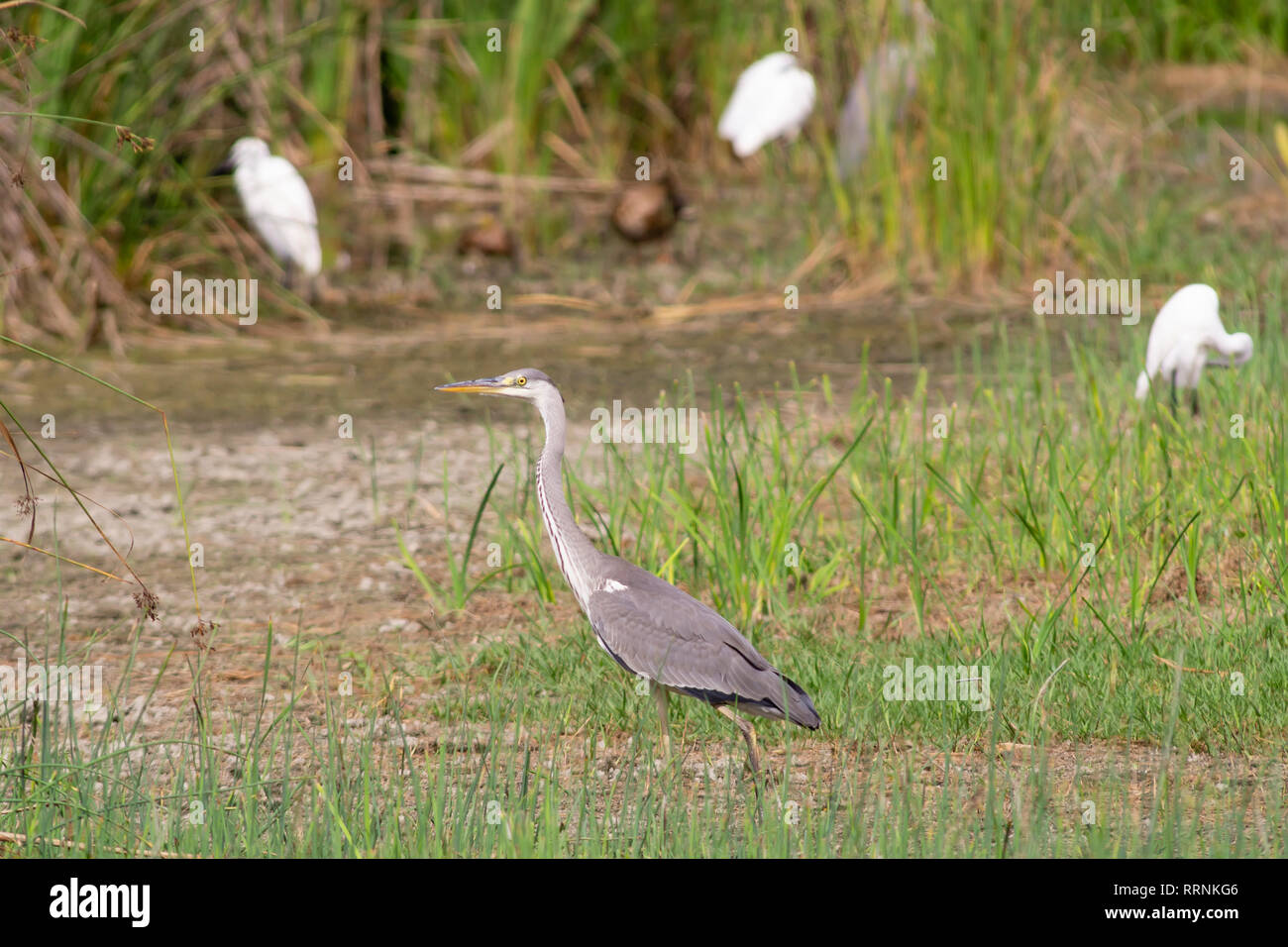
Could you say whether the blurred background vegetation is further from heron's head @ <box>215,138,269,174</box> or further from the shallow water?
the shallow water

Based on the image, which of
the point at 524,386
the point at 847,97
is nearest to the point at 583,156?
the point at 847,97

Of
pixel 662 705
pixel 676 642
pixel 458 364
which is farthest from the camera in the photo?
pixel 458 364

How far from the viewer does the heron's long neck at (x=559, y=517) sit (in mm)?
4270

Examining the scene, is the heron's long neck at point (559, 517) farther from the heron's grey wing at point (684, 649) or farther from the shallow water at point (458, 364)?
the shallow water at point (458, 364)

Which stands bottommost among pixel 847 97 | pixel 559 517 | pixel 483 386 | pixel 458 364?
pixel 559 517

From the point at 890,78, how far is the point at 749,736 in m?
5.11

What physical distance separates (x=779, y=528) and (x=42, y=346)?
182 inches

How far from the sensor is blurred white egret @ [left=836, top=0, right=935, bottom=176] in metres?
8.32

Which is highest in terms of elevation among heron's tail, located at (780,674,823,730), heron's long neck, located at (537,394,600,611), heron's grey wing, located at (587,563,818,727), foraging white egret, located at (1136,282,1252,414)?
foraging white egret, located at (1136,282,1252,414)

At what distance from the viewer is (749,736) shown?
13.0 feet

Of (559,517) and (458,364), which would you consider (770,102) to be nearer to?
(458,364)

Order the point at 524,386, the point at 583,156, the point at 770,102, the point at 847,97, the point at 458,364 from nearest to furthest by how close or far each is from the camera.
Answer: the point at 524,386 < the point at 458,364 < the point at 847,97 < the point at 770,102 < the point at 583,156

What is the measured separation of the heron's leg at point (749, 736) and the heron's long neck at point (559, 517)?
16.8 inches

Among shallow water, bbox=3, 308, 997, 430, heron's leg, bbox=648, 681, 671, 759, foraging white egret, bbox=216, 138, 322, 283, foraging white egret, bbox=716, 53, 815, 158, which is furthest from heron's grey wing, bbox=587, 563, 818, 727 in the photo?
foraging white egret, bbox=716, 53, 815, 158
